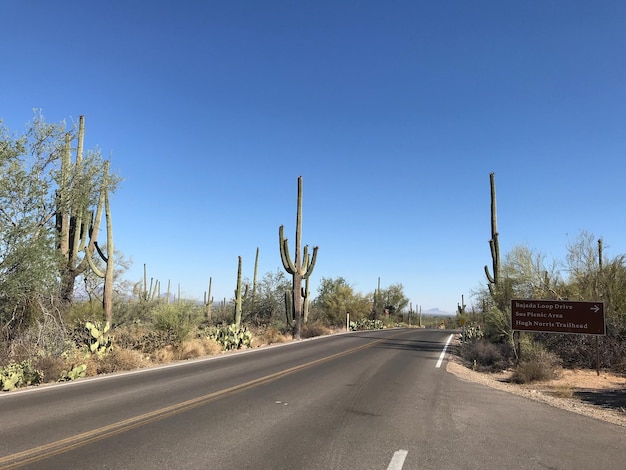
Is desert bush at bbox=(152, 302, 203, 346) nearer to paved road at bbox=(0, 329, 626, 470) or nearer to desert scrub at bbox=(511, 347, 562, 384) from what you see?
paved road at bbox=(0, 329, 626, 470)

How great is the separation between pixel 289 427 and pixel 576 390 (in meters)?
8.88

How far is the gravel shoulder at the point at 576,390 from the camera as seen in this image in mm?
9539

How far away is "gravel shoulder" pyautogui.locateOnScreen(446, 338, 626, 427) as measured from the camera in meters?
9.54

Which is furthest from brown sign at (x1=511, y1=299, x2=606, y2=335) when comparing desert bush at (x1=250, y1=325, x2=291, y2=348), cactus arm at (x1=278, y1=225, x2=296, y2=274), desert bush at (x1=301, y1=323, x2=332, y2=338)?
desert bush at (x1=301, y1=323, x2=332, y2=338)

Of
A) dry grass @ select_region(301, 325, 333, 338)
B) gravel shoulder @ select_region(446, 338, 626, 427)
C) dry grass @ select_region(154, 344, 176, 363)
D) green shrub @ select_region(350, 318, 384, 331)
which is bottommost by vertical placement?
green shrub @ select_region(350, 318, 384, 331)

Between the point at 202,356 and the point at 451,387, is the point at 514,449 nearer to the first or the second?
the point at 451,387

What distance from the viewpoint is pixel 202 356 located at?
18.8 m

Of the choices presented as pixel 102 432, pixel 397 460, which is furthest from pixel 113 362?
pixel 397 460

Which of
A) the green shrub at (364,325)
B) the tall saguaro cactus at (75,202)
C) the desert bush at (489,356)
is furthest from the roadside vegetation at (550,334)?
the green shrub at (364,325)

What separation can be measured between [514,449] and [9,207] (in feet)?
45.7

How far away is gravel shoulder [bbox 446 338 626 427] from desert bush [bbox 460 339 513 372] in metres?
0.96

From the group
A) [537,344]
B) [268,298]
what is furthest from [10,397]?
[268,298]

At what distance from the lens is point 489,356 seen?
61.4ft

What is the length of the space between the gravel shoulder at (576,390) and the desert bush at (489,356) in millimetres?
963
